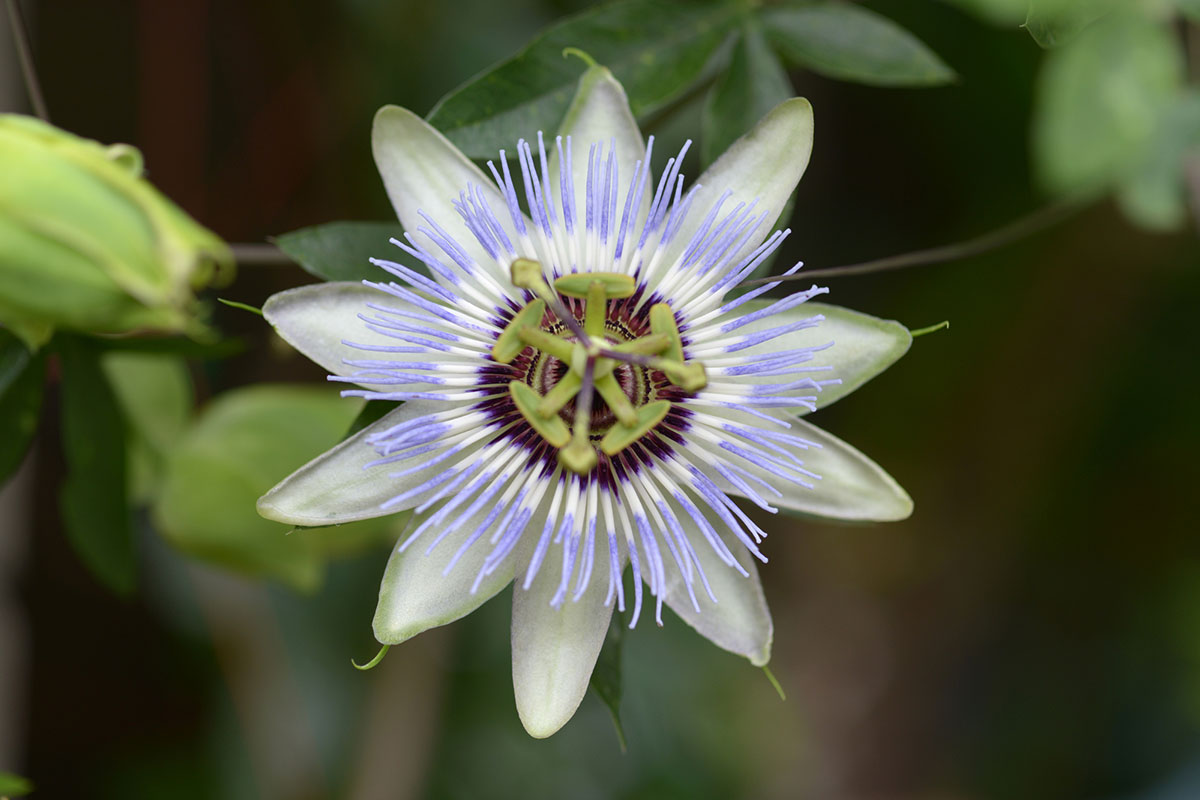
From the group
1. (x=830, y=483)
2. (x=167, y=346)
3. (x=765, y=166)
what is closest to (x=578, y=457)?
(x=830, y=483)

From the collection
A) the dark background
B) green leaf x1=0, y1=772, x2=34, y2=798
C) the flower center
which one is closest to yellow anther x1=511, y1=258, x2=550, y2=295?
the flower center

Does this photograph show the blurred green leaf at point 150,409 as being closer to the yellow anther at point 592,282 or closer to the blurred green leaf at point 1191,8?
the yellow anther at point 592,282

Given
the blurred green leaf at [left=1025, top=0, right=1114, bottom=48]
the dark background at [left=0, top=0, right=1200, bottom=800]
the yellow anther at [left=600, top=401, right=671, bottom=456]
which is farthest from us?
the dark background at [left=0, top=0, right=1200, bottom=800]

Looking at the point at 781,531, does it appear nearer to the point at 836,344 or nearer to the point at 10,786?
the point at 836,344

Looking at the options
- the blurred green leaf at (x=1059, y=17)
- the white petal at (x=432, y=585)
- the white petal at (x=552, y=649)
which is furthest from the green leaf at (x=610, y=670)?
the blurred green leaf at (x=1059, y=17)

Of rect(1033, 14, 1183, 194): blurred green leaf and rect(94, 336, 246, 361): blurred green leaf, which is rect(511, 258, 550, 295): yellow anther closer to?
rect(94, 336, 246, 361): blurred green leaf
